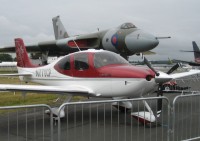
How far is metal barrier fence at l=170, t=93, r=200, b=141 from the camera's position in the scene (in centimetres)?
A: 606

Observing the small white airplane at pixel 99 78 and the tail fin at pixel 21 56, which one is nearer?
the small white airplane at pixel 99 78

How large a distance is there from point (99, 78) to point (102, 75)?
0.46 ft

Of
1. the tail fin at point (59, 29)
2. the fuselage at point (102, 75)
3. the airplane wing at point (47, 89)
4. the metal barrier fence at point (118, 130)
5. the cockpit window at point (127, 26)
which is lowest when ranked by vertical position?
the metal barrier fence at point (118, 130)

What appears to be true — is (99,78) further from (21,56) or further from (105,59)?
(21,56)

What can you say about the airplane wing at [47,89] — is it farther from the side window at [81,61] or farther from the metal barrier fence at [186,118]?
the metal barrier fence at [186,118]

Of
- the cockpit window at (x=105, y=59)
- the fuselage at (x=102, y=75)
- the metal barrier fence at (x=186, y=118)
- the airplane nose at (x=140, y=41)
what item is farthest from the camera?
the airplane nose at (x=140, y=41)

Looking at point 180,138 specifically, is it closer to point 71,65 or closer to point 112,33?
point 71,65

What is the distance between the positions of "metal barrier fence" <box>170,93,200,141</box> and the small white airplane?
0.76 metres

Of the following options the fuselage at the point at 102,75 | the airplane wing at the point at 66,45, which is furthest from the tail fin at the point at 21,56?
the airplane wing at the point at 66,45

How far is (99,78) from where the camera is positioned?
29.2 feet

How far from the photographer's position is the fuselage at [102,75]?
8.14m

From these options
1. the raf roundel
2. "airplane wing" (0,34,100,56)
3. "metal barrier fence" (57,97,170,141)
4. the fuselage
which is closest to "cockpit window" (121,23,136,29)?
the raf roundel

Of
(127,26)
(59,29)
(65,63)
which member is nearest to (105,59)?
(65,63)

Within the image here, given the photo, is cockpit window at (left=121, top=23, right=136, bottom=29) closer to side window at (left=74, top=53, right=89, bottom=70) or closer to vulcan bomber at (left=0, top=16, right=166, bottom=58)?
vulcan bomber at (left=0, top=16, right=166, bottom=58)
